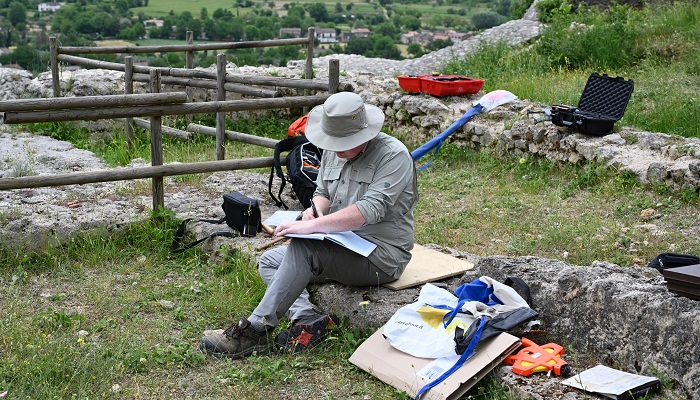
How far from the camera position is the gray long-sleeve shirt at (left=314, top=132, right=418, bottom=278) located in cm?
430

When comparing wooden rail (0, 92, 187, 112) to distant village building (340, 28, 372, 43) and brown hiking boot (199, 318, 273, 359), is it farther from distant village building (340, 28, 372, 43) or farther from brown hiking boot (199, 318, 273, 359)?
distant village building (340, 28, 372, 43)

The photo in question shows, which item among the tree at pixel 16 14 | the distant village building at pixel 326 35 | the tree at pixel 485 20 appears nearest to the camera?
the distant village building at pixel 326 35

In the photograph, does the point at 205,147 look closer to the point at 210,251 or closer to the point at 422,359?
the point at 210,251

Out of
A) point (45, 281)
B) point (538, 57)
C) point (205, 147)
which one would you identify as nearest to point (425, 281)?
point (45, 281)

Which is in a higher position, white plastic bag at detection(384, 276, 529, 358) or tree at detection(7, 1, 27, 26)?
white plastic bag at detection(384, 276, 529, 358)

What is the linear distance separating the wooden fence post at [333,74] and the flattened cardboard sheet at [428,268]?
259 cm

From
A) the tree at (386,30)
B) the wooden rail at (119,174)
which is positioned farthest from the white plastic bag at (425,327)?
the tree at (386,30)

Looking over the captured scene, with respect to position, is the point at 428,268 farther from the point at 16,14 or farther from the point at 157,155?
the point at 16,14

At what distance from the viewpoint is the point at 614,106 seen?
824 cm

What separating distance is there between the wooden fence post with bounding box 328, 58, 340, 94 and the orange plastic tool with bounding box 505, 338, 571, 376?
3953 millimetres

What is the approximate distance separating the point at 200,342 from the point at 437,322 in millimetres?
1370

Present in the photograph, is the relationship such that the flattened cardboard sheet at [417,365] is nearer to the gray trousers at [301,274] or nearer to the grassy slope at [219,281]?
the grassy slope at [219,281]

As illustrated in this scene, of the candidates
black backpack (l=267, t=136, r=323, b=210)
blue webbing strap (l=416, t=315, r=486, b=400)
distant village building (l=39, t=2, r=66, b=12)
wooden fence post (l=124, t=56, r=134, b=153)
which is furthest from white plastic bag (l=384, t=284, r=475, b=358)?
distant village building (l=39, t=2, r=66, b=12)

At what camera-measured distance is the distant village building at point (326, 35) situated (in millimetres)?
24239
